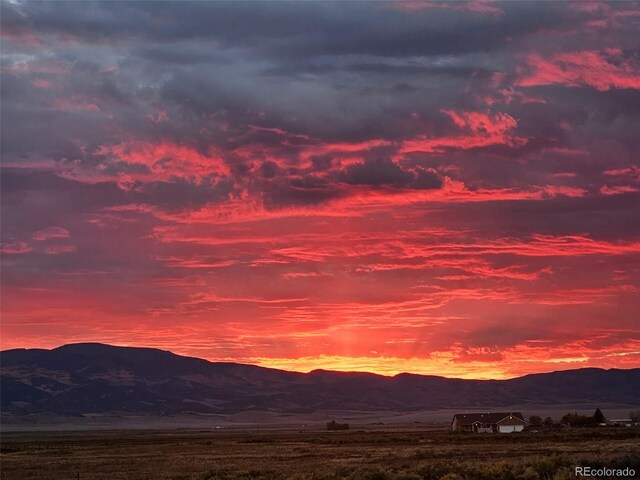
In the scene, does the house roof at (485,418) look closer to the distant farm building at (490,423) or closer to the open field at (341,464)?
the distant farm building at (490,423)

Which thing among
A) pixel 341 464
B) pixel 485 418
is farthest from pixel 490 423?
pixel 341 464

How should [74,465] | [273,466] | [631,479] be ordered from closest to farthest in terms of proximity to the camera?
[631,479]
[273,466]
[74,465]

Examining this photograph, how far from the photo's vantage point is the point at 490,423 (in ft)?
424

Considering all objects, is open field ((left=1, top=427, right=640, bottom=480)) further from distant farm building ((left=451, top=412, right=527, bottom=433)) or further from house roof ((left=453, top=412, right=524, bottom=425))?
house roof ((left=453, top=412, right=524, bottom=425))

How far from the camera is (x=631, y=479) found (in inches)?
1323

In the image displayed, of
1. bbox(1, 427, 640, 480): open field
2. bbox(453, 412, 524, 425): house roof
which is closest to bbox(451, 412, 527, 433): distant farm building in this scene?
bbox(453, 412, 524, 425): house roof

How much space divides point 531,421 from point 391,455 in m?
89.2

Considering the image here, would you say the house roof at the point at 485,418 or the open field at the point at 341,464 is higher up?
the house roof at the point at 485,418

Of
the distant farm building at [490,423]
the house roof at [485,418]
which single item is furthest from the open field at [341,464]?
the house roof at [485,418]

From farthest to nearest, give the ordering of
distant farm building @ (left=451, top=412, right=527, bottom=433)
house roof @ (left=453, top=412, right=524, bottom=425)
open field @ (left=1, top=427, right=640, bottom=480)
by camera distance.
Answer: house roof @ (left=453, top=412, right=524, bottom=425)
distant farm building @ (left=451, top=412, right=527, bottom=433)
open field @ (left=1, top=427, right=640, bottom=480)

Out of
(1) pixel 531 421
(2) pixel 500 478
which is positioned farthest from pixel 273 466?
(1) pixel 531 421

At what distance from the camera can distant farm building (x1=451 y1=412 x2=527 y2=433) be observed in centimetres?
12719

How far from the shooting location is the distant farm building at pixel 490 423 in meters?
127

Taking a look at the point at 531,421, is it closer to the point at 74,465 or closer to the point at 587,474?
the point at 74,465
